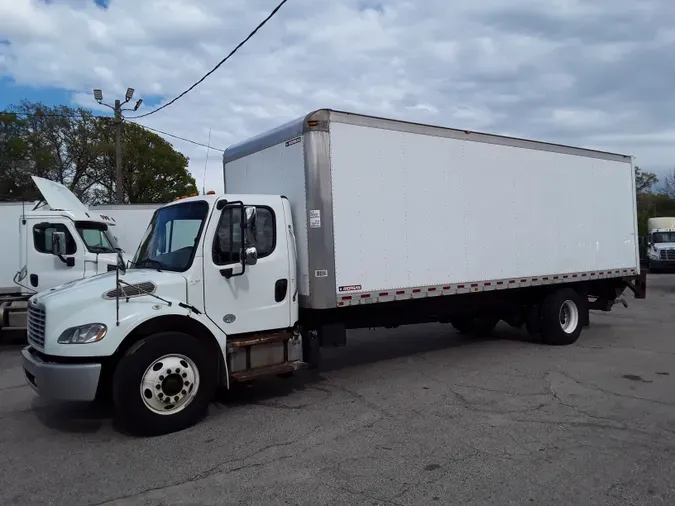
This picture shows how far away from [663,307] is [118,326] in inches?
608

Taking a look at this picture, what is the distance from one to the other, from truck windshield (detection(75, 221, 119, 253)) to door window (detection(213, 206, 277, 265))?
241 inches

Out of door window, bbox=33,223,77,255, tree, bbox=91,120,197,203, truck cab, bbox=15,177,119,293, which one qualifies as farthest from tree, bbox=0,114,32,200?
door window, bbox=33,223,77,255

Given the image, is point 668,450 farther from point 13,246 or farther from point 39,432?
point 13,246

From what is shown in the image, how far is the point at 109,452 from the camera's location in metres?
5.08

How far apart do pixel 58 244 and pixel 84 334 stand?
649 cm

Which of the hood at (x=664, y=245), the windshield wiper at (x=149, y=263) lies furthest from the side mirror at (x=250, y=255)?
the hood at (x=664, y=245)

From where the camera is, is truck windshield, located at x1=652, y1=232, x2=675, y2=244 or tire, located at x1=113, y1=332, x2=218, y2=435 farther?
truck windshield, located at x1=652, y1=232, x2=675, y2=244

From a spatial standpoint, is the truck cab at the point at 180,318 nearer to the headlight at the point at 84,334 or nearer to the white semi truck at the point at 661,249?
the headlight at the point at 84,334

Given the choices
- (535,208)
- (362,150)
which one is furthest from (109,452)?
(535,208)

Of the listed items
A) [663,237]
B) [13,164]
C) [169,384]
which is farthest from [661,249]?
[13,164]

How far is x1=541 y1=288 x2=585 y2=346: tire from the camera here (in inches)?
388

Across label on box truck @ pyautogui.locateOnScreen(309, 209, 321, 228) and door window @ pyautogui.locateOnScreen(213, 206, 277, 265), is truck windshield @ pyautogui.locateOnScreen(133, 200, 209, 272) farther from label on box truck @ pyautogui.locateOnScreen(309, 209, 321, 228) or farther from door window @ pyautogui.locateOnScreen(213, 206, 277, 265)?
label on box truck @ pyautogui.locateOnScreen(309, 209, 321, 228)

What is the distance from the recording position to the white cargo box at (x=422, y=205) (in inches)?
262

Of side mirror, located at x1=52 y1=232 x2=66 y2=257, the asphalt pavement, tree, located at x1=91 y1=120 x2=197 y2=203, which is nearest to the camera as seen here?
the asphalt pavement
